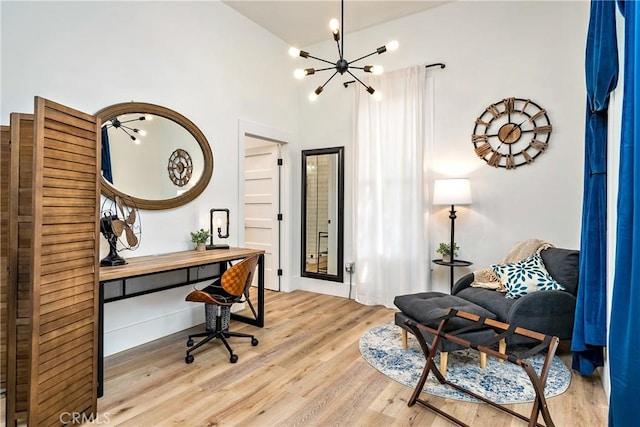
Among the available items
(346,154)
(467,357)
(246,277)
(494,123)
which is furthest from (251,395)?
(494,123)

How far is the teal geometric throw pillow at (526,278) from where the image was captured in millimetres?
2895

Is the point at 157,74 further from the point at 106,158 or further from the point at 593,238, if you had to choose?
the point at 593,238

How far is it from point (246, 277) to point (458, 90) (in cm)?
317

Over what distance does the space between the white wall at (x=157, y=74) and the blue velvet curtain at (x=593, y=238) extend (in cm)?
336

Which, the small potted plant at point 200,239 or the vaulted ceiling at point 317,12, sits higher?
the vaulted ceiling at point 317,12

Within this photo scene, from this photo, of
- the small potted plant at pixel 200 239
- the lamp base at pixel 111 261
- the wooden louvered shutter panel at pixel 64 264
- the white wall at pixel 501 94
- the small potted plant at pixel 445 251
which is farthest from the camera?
the small potted plant at pixel 445 251

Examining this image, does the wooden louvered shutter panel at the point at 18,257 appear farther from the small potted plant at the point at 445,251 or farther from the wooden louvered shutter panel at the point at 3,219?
the small potted plant at the point at 445,251

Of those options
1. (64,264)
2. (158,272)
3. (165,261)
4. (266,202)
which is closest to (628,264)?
(64,264)

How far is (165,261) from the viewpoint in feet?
9.51

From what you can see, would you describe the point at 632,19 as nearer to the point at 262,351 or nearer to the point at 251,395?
the point at 251,395

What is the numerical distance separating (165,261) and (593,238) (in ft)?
10.6

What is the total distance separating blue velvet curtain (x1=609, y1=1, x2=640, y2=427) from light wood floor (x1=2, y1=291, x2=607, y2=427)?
3.02 ft

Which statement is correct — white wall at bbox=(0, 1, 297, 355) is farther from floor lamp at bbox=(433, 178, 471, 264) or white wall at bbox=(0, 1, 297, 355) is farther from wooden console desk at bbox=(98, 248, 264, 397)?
floor lamp at bbox=(433, 178, 471, 264)
